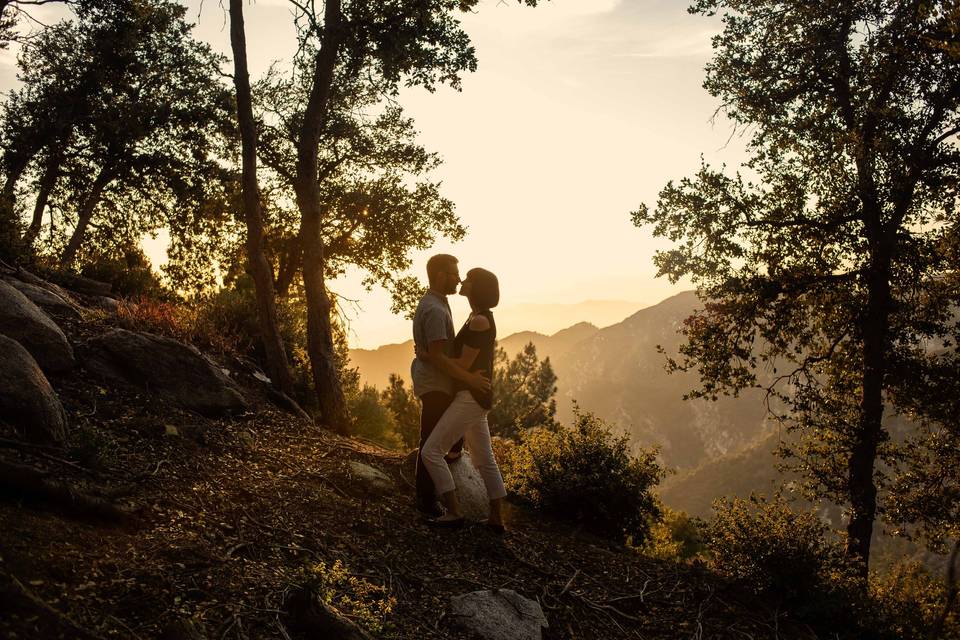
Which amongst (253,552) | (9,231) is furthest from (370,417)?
(253,552)

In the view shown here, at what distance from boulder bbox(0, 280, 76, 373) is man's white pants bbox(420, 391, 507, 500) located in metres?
4.05

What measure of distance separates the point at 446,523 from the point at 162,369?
3985mm

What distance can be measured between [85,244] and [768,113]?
2232cm

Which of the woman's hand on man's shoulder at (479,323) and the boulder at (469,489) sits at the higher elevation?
the woman's hand on man's shoulder at (479,323)

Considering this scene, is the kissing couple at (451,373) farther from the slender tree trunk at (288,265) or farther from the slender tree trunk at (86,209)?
the slender tree trunk at (86,209)

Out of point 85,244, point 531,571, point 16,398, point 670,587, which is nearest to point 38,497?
point 16,398

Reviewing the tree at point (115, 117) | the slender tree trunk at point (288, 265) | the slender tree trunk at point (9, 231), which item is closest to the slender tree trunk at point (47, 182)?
the tree at point (115, 117)

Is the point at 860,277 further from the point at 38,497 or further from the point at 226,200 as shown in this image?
the point at 226,200

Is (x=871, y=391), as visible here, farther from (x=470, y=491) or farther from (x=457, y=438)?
(x=457, y=438)

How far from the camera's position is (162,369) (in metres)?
7.53

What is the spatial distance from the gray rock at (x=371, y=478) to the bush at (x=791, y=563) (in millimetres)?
3740

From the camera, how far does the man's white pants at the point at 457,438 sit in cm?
611

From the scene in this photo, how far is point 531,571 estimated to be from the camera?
598cm

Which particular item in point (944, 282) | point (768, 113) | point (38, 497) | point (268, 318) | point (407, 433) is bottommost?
point (407, 433)
